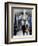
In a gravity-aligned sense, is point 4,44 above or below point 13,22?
below

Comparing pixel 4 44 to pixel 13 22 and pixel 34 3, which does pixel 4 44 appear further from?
pixel 34 3

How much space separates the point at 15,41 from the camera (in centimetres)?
162

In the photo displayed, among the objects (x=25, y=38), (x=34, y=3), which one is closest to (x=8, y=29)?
(x=25, y=38)

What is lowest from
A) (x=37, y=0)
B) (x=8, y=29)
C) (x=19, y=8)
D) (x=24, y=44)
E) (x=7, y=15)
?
(x=24, y=44)

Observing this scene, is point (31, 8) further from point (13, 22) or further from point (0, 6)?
point (0, 6)

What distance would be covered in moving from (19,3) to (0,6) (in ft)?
0.89

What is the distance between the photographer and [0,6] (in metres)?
1.59

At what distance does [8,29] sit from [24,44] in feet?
1.08

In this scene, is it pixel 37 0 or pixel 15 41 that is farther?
pixel 37 0

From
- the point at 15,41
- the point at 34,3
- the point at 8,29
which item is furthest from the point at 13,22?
the point at 34,3

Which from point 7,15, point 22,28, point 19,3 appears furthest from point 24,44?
point 19,3

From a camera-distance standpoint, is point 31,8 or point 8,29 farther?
point 31,8

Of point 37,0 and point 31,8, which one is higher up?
point 37,0

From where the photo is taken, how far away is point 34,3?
5.63 ft
